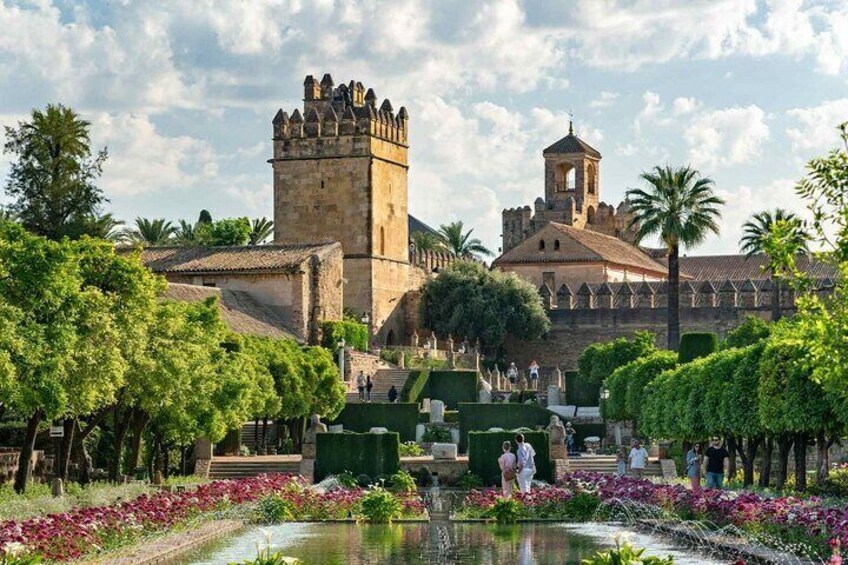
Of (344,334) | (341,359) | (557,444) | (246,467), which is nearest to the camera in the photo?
(557,444)

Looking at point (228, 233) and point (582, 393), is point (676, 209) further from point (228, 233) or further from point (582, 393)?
point (228, 233)

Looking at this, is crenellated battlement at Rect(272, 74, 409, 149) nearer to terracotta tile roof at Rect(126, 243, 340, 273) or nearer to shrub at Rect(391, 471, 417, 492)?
terracotta tile roof at Rect(126, 243, 340, 273)

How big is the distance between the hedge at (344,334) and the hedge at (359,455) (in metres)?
25.0

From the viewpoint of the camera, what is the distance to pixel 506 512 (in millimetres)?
29250

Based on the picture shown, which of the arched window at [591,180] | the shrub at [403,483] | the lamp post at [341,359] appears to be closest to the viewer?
the shrub at [403,483]

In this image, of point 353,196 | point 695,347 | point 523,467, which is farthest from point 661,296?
point 523,467

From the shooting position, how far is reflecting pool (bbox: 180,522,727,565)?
2200cm

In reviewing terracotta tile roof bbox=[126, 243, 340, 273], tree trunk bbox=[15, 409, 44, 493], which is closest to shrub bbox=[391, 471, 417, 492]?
tree trunk bbox=[15, 409, 44, 493]

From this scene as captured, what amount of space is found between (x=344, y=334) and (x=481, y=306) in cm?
965

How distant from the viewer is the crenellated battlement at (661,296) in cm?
7762

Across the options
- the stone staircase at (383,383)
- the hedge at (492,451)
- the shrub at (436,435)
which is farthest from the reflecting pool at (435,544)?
the stone staircase at (383,383)

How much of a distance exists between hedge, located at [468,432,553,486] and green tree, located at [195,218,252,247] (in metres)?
49.2

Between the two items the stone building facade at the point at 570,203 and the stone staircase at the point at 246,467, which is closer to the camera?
the stone staircase at the point at 246,467

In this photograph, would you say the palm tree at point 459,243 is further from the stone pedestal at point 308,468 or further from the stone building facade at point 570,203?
the stone pedestal at point 308,468
